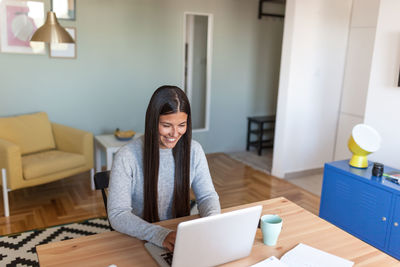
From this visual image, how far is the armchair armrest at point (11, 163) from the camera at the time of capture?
3017mm

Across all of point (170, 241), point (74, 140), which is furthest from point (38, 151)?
point (170, 241)

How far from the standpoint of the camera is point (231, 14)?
15.8 feet

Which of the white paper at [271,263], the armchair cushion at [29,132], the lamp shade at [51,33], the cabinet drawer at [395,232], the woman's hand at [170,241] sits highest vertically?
the lamp shade at [51,33]

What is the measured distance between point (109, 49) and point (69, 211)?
1.90 m

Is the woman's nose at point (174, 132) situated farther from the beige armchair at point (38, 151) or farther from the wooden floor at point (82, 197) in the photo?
the beige armchair at point (38, 151)

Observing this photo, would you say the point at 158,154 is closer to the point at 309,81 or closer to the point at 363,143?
the point at 363,143

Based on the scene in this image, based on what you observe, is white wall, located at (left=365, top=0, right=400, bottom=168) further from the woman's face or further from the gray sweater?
the woman's face

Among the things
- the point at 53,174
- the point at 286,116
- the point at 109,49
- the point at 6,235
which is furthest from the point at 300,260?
the point at 109,49

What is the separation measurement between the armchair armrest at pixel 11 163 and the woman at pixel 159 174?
1914mm

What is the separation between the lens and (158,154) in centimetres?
149

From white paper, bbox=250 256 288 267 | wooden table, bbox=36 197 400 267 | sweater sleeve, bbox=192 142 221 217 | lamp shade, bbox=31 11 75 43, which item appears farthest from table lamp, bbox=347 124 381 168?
lamp shade, bbox=31 11 75 43

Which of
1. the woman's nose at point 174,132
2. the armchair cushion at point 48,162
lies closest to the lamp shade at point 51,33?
the armchair cushion at point 48,162

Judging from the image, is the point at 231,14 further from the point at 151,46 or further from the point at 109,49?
the point at 109,49

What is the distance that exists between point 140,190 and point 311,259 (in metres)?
0.72
